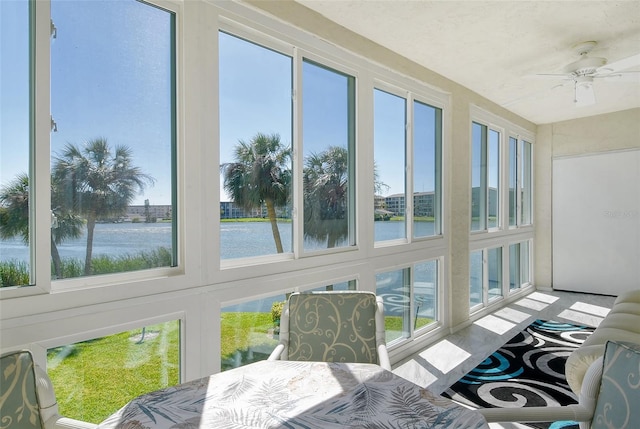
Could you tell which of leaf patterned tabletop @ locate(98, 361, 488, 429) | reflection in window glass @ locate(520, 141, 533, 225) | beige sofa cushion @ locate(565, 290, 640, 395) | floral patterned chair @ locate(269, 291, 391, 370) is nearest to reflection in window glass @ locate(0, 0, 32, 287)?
leaf patterned tabletop @ locate(98, 361, 488, 429)

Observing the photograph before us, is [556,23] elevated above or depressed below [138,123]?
above

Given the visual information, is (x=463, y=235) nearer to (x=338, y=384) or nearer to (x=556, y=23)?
(x=556, y=23)

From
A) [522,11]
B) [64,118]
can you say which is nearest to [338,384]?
[64,118]

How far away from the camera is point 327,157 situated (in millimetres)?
2980

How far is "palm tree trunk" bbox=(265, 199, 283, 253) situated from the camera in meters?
2.56

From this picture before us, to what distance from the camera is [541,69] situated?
3938 millimetres

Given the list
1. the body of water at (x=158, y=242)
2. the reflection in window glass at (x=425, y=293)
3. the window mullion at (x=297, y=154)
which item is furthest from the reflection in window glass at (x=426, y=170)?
the window mullion at (x=297, y=154)

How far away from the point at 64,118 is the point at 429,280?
3.59m

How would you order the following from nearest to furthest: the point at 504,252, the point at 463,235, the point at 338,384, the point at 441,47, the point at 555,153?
the point at 338,384 < the point at 441,47 < the point at 463,235 < the point at 504,252 < the point at 555,153

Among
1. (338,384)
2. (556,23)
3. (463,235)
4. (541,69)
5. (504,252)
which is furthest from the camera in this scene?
(504,252)

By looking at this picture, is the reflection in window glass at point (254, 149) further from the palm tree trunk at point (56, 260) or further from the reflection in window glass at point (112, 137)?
the palm tree trunk at point (56, 260)

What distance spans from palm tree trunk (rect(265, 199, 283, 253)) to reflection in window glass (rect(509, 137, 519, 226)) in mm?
4611

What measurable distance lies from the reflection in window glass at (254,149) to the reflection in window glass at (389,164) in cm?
105

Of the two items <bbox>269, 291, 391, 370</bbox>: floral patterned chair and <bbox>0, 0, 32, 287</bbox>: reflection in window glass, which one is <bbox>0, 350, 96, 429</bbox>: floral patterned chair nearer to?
<bbox>0, 0, 32, 287</bbox>: reflection in window glass
